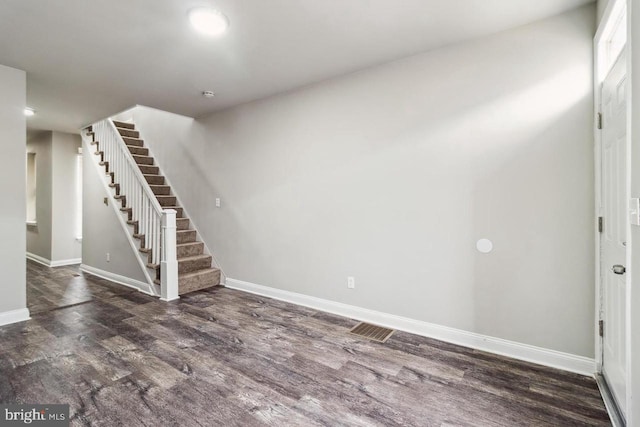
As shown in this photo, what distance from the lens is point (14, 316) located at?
305 cm

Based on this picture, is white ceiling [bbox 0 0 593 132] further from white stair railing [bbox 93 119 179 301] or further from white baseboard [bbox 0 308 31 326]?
white baseboard [bbox 0 308 31 326]

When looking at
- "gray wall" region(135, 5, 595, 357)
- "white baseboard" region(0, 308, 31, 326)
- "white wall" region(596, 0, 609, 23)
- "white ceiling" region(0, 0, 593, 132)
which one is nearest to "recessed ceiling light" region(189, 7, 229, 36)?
"white ceiling" region(0, 0, 593, 132)

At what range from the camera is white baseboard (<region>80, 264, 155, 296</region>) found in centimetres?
415

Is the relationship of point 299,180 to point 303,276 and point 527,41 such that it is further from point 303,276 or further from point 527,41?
point 527,41

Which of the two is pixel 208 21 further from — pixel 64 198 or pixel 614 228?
pixel 64 198

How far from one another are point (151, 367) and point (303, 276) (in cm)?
171

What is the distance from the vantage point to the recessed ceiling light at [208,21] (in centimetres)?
211

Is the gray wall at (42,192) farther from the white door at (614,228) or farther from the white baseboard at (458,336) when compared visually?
the white door at (614,228)

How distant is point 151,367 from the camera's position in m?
2.23

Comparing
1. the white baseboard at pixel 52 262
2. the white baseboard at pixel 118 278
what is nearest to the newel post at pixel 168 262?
the white baseboard at pixel 118 278

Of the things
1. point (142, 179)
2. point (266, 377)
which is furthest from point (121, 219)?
point (266, 377)

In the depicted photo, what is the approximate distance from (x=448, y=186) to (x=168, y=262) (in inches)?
129

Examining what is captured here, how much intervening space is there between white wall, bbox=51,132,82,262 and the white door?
761cm

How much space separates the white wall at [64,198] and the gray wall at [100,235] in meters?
0.82
